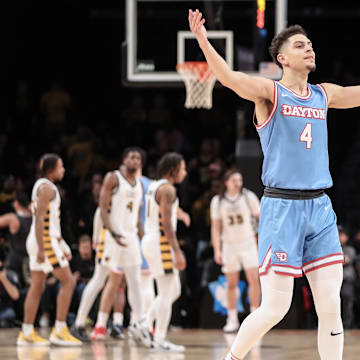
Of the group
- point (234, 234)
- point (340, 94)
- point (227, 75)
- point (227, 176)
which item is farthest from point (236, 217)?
point (227, 75)

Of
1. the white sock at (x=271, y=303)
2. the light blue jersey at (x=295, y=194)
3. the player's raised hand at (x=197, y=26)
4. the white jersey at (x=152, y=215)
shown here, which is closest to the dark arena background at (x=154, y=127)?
the white jersey at (x=152, y=215)

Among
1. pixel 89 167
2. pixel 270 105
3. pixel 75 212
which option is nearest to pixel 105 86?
pixel 89 167

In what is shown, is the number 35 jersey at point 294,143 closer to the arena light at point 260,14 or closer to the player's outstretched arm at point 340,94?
the player's outstretched arm at point 340,94

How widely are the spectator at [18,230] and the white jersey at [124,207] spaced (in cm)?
216

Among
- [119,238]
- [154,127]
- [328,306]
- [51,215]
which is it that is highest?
[154,127]

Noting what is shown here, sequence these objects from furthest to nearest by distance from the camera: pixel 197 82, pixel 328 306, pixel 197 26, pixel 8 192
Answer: pixel 8 192
pixel 197 82
pixel 328 306
pixel 197 26

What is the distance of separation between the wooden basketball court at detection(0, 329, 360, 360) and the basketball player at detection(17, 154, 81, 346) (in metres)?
0.29

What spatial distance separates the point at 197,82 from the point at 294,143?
5872mm

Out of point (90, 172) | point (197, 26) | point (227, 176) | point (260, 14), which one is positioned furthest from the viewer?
point (90, 172)

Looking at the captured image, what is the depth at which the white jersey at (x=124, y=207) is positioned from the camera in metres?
10.3

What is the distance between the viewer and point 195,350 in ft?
30.8

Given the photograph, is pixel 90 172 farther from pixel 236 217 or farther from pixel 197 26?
pixel 197 26

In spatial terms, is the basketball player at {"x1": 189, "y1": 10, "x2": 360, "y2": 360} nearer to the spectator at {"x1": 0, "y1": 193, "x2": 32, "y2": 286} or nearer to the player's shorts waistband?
the player's shorts waistband

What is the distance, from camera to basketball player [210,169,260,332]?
471 inches
